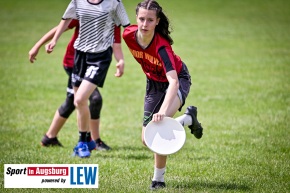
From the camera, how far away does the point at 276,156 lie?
718 cm

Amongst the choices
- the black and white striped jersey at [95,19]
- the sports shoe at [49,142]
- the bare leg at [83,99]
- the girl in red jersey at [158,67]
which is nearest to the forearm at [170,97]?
the girl in red jersey at [158,67]

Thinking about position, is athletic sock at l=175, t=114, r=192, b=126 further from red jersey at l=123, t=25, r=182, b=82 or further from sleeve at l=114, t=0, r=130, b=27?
sleeve at l=114, t=0, r=130, b=27

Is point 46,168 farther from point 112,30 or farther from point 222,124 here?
point 222,124

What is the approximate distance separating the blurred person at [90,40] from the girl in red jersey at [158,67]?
1.41 meters

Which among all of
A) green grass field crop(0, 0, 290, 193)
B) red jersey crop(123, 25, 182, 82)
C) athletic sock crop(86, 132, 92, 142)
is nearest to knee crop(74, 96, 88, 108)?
athletic sock crop(86, 132, 92, 142)

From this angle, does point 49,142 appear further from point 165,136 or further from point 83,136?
point 165,136

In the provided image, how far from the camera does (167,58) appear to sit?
561 centimetres

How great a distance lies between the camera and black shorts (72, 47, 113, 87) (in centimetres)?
731

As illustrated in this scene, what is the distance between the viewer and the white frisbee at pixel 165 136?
5457 mm

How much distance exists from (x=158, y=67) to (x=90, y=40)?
178 cm

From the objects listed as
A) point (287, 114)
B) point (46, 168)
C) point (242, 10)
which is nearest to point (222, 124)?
point (287, 114)

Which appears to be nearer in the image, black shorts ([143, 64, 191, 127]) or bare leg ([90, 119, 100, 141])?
black shorts ([143, 64, 191, 127])

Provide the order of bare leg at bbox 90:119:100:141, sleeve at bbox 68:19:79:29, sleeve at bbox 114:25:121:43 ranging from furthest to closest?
1. bare leg at bbox 90:119:100:141
2. sleeve at bbox 68:19:79:29
3. sleeve at bbox 114:25:121:43
